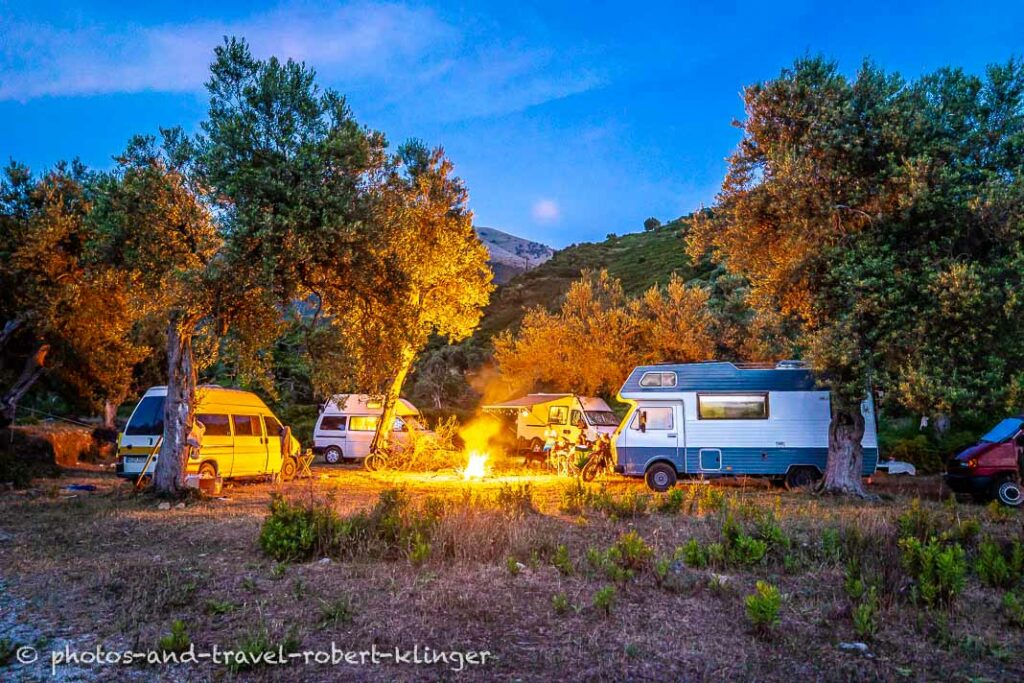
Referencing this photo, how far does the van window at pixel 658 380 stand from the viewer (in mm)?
17844

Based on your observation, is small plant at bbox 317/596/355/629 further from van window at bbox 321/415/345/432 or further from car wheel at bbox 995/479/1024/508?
van window at bbox 321/415/345/432

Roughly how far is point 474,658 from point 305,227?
377 inches

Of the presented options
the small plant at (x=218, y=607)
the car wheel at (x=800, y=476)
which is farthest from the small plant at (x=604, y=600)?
the car wheel at (x=800, y=476)

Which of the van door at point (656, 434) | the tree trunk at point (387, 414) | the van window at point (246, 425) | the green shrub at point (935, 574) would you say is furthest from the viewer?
the tree trunk at point (387, 414)

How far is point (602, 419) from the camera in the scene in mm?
27000

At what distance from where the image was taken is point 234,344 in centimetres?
1430

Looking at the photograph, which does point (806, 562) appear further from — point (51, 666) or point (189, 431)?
point (189, 431)

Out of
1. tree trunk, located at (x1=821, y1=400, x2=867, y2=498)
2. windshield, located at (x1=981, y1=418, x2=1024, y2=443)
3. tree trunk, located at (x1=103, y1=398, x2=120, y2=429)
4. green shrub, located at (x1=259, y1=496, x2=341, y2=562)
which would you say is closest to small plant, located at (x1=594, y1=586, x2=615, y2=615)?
green shrub, located at (x1=259, y1=496, x2=341, y2=562)

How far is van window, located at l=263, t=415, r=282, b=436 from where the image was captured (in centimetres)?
1955

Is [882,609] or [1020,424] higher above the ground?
[1020,424]

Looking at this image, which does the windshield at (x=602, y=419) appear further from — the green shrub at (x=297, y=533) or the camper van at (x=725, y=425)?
the green shrub at (x=297, y=533)

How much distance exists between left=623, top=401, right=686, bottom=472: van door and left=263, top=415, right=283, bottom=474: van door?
10.0 m

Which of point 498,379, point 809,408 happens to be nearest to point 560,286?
point 498,379

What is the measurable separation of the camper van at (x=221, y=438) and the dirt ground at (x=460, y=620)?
7.09m
